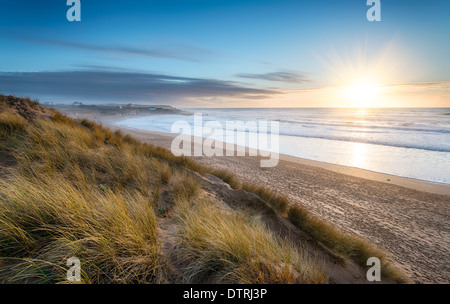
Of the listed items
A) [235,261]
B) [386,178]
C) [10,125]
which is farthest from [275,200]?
[10,125]

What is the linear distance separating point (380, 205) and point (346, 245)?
12.6 feet

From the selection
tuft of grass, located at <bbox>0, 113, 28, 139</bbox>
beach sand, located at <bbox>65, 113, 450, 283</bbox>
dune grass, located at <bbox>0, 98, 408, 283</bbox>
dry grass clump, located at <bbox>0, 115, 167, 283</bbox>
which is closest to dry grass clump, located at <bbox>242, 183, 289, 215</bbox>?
beach sand, located at <bbox>65, 113, 450, 283</bbox>

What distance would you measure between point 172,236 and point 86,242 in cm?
118

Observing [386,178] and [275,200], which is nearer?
[275,200]

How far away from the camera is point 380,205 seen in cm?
673

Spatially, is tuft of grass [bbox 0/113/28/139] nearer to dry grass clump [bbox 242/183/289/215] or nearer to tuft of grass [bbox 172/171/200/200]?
tuft of grass [bbox 172/171/200/200]

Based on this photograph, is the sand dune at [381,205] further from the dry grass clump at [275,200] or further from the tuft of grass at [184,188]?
the tuft of grass at [184,188]

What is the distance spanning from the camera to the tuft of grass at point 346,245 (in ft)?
11.6

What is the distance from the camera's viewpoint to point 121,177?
5.23 m

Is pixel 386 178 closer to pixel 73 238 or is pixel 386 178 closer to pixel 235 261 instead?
pixel 235 261

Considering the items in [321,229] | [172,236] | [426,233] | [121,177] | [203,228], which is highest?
[121,177]

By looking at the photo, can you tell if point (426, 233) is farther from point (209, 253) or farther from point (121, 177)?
point (121, 177)

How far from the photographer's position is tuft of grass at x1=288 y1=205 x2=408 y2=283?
3.54 meters

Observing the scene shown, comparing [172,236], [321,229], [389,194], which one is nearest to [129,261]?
[172,236]
